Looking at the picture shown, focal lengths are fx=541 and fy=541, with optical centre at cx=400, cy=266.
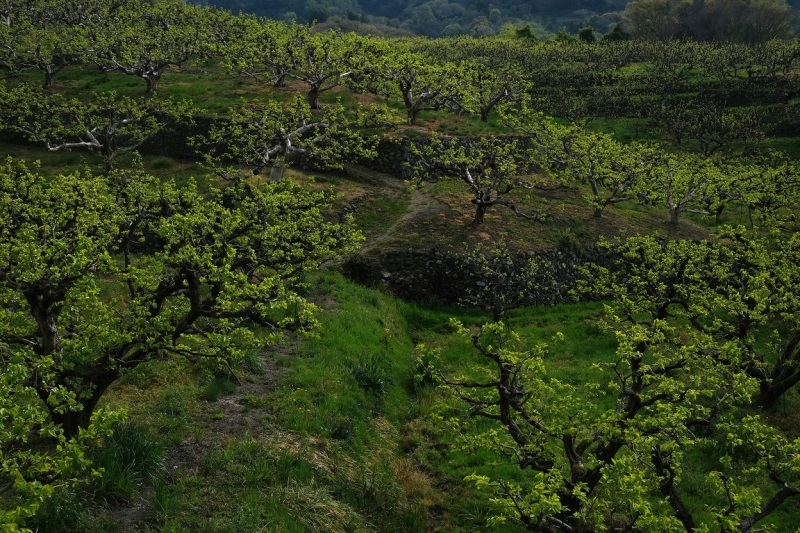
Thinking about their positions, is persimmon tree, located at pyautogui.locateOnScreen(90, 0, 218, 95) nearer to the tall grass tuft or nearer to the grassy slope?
the grassy slope

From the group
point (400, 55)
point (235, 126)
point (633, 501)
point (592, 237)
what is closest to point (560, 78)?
point (400, 55)

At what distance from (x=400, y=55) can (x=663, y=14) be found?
90.8 metres

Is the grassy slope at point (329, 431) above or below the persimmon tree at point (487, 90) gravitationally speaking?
below

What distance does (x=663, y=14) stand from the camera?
11494 centimetres

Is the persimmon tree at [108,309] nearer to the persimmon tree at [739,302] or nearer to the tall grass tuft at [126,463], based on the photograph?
the tall grass tuft at [126,463]

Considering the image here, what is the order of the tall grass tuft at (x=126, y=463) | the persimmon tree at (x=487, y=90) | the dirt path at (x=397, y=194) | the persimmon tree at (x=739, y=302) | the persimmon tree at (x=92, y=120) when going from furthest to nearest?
the persimmon tree at (x=487, y=90), the persimmon tree at (x=92, y=120), the dirt path at (x=397, y=194), the persimmon tree at (x=739, y=302), the tall grass tuft at (x=126, y=463)

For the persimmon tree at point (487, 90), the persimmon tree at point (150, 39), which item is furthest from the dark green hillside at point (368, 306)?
the persimmon tree at point (487, 90)

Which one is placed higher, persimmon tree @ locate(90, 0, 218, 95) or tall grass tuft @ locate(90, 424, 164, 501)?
persimmon tree @ locate(90, 0, 218, 95)

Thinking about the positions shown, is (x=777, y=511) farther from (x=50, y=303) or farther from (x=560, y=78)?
(x=560, y=78)

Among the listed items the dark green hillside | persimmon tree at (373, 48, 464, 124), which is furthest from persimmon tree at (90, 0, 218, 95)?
persimmon tree at (373, 48, 464, 124)

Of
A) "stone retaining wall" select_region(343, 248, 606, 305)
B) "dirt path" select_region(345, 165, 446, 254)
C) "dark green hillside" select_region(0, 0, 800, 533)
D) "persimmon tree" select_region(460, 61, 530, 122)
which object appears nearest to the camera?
"dark green hillside" select_region(0, 0, 800, 533)

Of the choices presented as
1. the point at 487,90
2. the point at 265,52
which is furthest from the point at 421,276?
the point at 487,90

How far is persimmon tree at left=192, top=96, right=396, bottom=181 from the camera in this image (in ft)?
122

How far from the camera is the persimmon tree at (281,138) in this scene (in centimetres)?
3725
